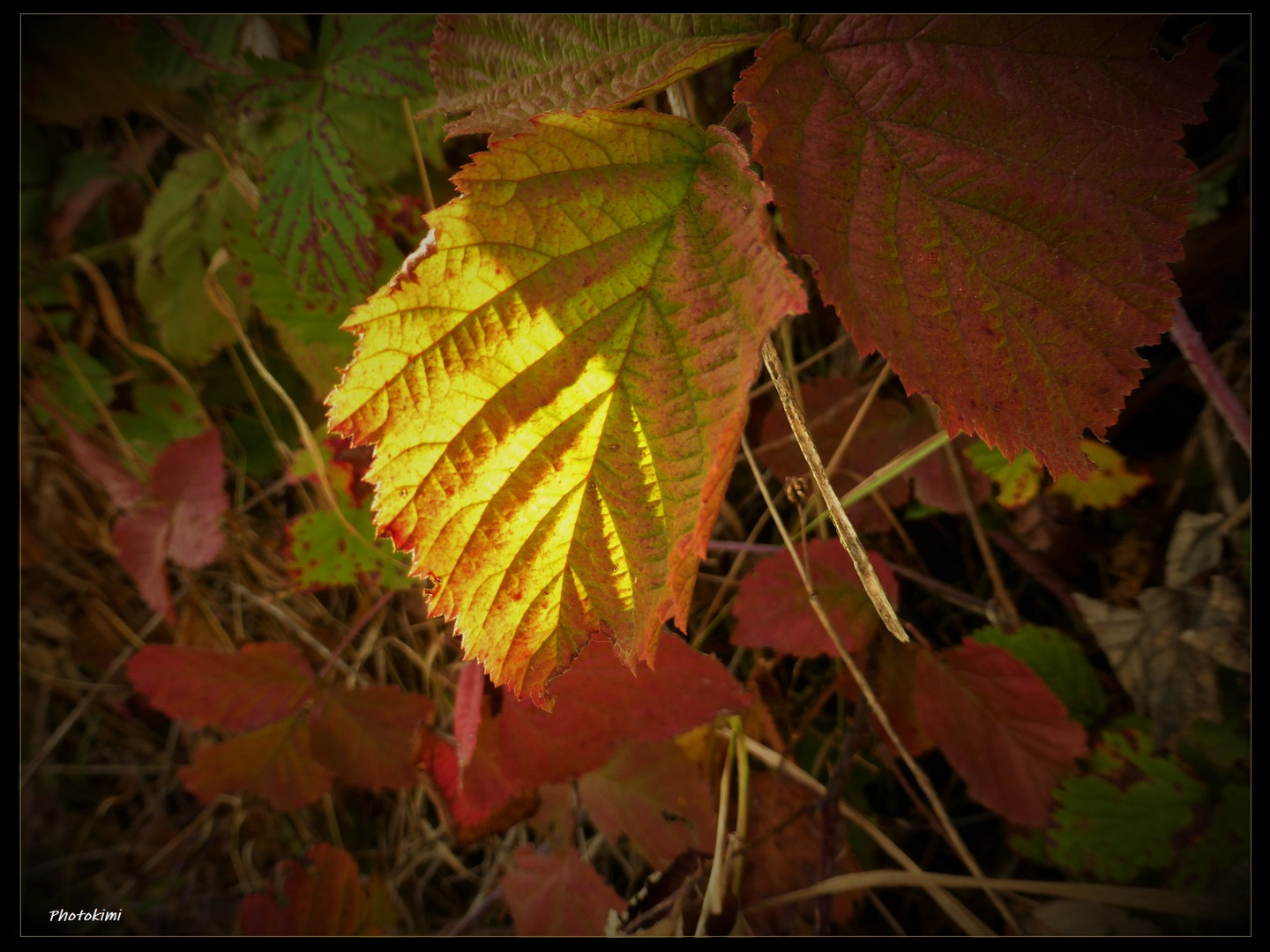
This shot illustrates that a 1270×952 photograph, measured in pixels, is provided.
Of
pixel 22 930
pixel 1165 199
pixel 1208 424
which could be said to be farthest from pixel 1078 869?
pixel 22 930

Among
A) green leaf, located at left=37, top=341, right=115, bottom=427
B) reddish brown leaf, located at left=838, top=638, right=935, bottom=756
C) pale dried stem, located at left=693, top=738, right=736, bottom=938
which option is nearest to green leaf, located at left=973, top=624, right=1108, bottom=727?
reddish brown leaf, located at left=838, top=638, right=935, bottom=756

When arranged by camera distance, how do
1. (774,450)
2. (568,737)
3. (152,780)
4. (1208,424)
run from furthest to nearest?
(152,780) → (774,450) → (1208,424) → (568,737)

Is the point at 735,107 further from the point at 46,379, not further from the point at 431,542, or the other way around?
the point at 46,379

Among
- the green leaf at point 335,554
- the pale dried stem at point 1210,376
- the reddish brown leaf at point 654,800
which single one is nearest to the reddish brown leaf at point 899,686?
the reddish brown leaf at point 654,800

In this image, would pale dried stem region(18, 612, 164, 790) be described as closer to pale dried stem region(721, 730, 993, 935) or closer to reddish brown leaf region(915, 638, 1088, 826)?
pale dried stem region(721, 730, 993, 935)

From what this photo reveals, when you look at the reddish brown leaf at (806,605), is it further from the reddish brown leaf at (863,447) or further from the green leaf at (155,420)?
the green leaf at (155,420)

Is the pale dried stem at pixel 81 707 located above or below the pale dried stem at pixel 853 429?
below
